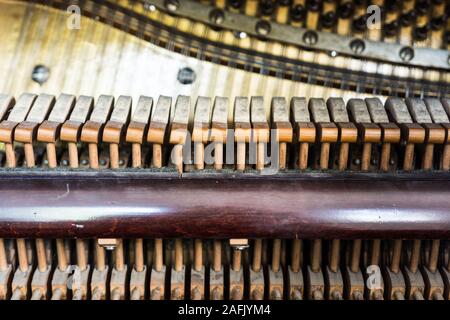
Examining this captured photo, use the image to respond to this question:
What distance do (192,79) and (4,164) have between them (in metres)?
0.75

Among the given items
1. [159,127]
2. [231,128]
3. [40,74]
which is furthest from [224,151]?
[40,74]

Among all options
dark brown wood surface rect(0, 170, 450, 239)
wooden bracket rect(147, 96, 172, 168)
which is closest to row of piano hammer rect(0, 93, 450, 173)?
wooden bracket rect(147, 96, 172, 168)

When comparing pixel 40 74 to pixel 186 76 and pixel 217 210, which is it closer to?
pixel 186 76

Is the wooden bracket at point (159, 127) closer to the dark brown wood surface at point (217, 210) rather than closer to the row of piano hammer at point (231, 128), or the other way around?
the row of piano hammer at point (231, 128)

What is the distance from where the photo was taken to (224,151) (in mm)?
1990

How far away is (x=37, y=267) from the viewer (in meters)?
2.16

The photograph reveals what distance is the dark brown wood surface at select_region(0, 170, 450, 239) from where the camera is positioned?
1811 mm

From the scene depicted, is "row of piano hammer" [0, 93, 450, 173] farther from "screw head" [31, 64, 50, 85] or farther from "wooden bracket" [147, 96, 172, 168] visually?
"screw head" [31, 64, 50, 85]

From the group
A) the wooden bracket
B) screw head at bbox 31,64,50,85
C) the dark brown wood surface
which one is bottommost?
the dark brown wood surface

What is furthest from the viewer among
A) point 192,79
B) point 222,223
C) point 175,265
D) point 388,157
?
point 192,79

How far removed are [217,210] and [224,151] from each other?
248 millimetres

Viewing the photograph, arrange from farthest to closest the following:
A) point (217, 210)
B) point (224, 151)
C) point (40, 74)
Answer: point (40, 74), point (224, 151), point (217, 210)
